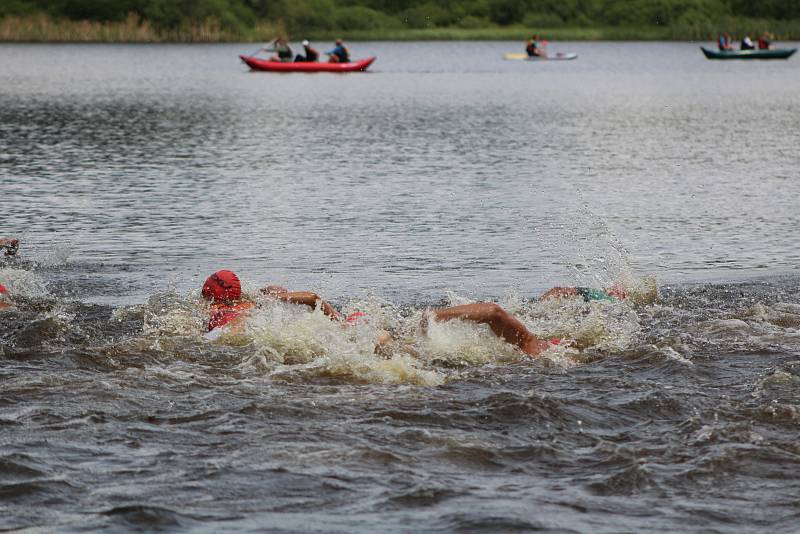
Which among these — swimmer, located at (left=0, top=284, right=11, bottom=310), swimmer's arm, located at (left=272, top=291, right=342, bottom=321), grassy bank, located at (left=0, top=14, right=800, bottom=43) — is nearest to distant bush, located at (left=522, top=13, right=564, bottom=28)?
grassy bank, located at (left=0, top=14, right=800, bottom=43)

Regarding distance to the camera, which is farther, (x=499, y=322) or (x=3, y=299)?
(x=3, y=299)

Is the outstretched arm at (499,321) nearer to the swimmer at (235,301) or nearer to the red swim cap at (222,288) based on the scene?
the swimmer at (235,301)

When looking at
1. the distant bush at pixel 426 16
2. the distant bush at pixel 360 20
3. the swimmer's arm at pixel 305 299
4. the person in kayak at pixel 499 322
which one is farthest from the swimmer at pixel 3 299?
the distant bush at pixel 426 16

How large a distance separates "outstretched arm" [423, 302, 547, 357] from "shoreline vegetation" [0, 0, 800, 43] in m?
90.1

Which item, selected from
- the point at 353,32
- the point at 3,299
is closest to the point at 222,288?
the point at 3,299

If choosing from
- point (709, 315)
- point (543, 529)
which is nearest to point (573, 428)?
point (543, 529)

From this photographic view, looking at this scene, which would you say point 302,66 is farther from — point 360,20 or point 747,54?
point 360,20

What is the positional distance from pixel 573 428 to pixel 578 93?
51235 millimetres

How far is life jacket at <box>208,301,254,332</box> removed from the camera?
1342 cm

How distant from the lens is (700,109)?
51500mm

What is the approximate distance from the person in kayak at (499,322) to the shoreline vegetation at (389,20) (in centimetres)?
9011

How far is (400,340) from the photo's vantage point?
44.2 feet

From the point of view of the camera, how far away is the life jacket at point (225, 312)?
13.4 m

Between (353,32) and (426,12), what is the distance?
9.29 metres
